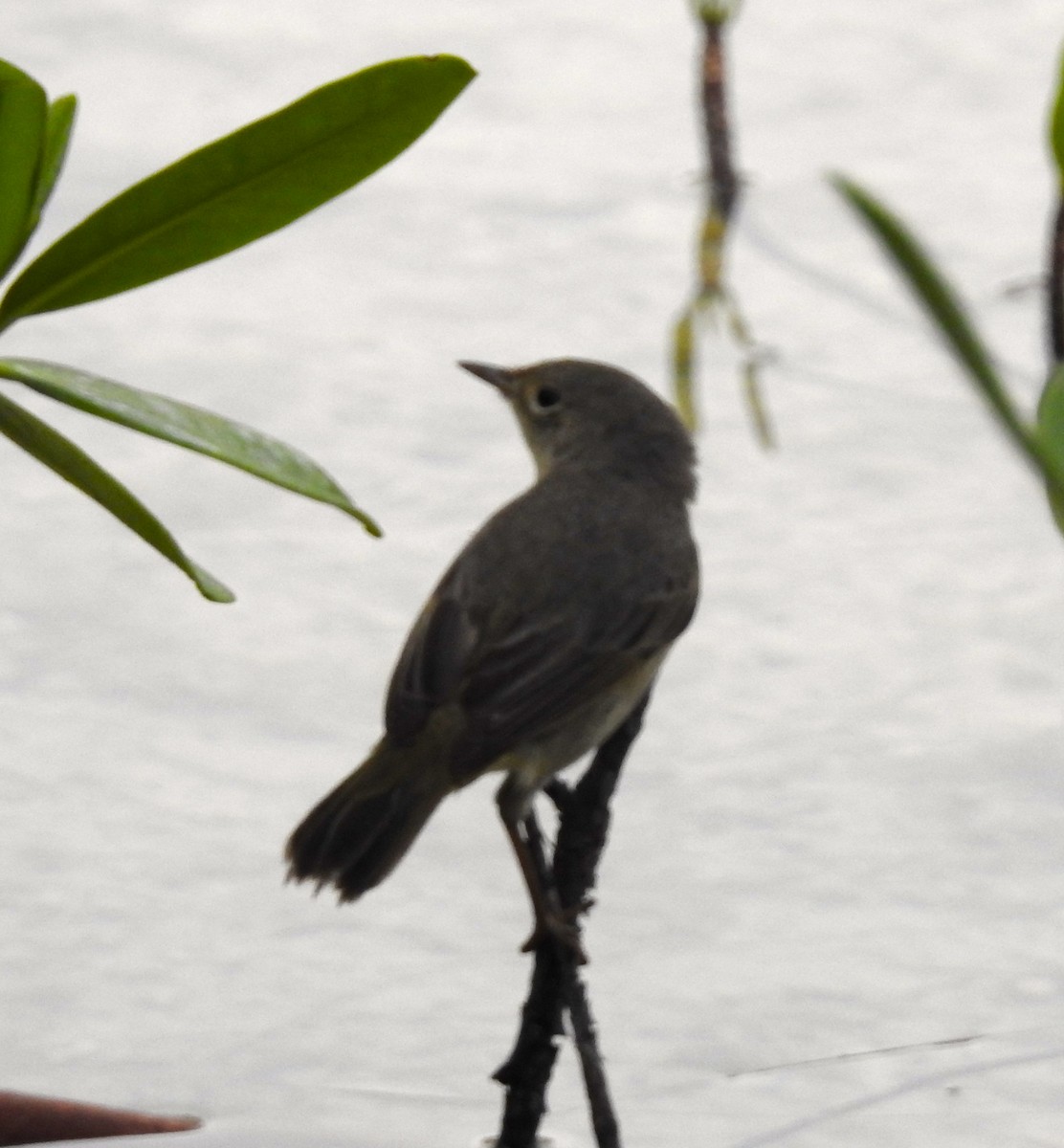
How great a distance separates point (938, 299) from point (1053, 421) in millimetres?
531

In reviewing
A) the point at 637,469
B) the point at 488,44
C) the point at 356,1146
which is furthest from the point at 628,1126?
the point at 488,44

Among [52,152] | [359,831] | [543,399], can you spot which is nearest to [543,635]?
[359,831]

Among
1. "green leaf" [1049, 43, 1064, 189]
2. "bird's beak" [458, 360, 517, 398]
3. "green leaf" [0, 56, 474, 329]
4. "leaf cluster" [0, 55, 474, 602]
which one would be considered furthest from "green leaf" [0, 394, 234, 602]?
"bird's beak" [458, 360, 517, 398]

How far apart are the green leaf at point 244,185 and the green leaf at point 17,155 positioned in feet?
0.21

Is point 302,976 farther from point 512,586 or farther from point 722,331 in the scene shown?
point 722,331

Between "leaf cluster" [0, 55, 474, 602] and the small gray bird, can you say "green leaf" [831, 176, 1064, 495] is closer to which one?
"leaf cluster" [0, 55, 474, 602]

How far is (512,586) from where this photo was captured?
3.81 metres

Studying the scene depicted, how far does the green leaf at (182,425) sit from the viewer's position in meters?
2.15

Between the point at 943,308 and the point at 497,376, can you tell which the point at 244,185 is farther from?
the point at 497,376

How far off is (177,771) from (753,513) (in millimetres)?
1443

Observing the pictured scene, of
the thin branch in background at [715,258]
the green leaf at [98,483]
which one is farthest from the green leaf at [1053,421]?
the thin branch in background at [715,258]

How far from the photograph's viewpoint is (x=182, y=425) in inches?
87.5

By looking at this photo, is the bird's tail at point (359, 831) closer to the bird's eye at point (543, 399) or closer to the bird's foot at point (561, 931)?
the bird's foot at point (561, 931)

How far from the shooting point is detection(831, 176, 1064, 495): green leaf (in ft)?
3.88
